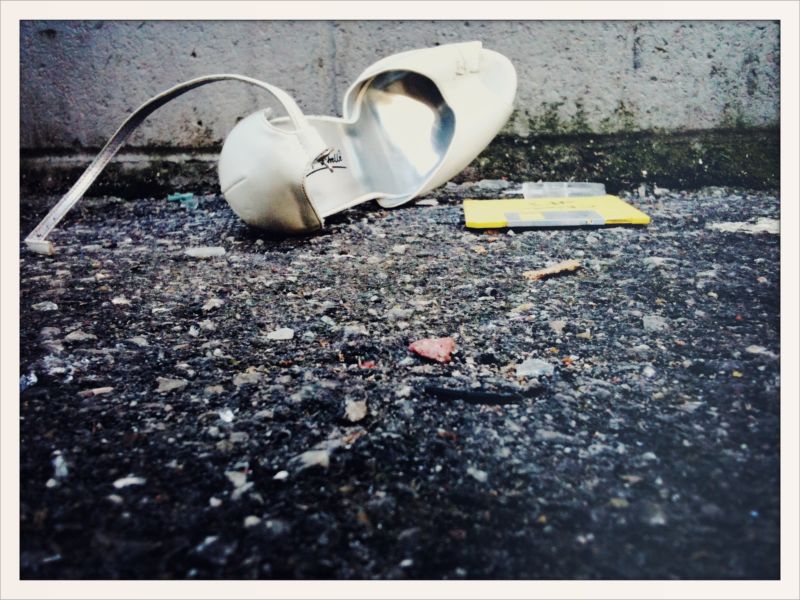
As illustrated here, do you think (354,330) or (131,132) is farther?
(131,132)

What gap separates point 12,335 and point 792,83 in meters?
1.25

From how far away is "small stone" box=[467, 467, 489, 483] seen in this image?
57cm

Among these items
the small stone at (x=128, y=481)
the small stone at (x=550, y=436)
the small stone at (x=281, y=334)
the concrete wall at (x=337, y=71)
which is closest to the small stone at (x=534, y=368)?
the small stone at (x=550, y=436)

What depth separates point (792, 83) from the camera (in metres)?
0.89

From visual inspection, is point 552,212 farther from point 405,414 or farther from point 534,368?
point 405,414

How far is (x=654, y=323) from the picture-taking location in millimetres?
865

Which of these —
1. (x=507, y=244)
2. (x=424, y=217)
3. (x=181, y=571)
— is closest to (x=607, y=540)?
(x=181, y=571)

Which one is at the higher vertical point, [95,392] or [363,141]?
[363,141]

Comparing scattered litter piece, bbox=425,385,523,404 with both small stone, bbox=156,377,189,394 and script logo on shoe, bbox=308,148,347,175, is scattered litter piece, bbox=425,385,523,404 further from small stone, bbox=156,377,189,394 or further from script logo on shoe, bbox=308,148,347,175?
script logo on shoe, bbox=308,148,347,175

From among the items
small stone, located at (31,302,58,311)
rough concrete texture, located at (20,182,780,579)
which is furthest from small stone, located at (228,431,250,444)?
small stone, located at (31,302,58,311)

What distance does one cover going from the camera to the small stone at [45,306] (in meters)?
0.96

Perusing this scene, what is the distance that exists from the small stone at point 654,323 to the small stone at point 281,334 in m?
0.54

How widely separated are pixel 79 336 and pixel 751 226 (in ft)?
4.38

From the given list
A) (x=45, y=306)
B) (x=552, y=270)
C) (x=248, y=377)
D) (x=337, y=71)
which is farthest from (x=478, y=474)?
(x=337, y=71)
